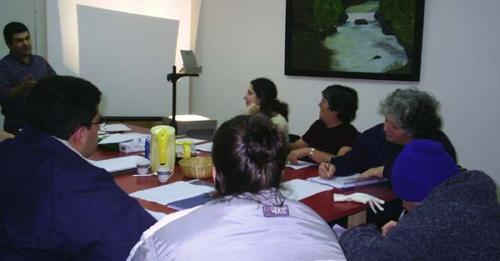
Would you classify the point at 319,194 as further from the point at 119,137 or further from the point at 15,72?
the point at 15,72

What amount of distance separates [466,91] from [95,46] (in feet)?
10.7

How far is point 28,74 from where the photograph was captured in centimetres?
367

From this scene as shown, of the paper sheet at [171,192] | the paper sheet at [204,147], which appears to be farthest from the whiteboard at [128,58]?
the paper sheet at [171,192]

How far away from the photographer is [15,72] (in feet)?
11.8

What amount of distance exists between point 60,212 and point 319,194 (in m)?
1.17

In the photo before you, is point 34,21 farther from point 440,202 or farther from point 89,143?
point 440,202

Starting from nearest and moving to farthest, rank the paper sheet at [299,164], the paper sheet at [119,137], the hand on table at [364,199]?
the hand on table at [364,199], the paper sheet at [299,164], the paper sheet at [119,137]

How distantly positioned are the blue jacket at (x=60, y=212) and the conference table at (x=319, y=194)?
53 centimetres

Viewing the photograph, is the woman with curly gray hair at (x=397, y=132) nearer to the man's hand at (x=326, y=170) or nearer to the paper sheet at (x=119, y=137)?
the man's hand at (x=326, y=170)

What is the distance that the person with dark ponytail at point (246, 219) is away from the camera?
920mm

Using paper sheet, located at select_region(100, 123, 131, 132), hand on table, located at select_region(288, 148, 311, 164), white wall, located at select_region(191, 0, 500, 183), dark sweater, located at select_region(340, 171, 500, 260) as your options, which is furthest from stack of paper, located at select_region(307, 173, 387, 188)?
paper sheet, located at select_region(100, 123, 131, 132)

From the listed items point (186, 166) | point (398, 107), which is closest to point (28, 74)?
point (186, 166)

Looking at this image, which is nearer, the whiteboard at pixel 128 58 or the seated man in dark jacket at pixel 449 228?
the seated man in dark jacket at pixel 449 228

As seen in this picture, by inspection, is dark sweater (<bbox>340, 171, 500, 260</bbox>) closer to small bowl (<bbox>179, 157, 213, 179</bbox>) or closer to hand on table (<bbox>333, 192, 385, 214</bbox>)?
hand on table (<bbox>333, 192, 385, 214</bbox>)
